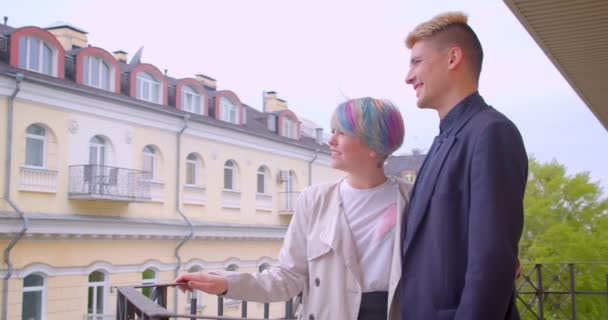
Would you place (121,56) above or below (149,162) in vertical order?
above

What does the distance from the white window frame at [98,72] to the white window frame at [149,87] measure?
1202 millimetres

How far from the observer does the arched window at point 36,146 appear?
623 inches

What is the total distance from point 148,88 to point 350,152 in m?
18.9

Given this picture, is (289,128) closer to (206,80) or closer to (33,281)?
(206,80)

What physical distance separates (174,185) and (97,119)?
10.6 feet

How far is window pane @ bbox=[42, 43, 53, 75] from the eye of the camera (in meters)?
16.6

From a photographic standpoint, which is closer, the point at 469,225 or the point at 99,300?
the point at 469,225

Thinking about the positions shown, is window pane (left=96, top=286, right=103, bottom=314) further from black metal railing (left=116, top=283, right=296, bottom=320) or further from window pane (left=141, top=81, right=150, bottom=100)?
black metal railing (left=116, top=283, right=296, bottom=320)

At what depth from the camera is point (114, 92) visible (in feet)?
59.5

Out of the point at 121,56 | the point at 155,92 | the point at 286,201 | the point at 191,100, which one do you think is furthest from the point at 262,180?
the point at 121,56

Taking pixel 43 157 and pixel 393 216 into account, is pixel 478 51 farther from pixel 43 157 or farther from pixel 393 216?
pixel 43 157

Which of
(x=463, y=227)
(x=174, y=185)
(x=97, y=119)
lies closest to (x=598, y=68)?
(x=463, y=227)

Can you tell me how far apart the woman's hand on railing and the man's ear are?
2.68 feet

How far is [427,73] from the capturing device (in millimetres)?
1495
